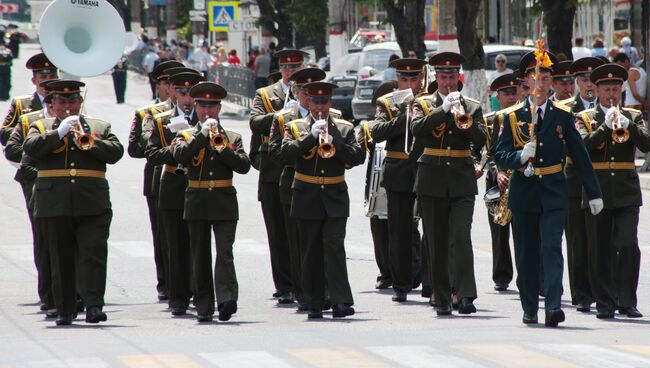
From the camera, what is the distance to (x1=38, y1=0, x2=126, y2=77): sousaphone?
1561 cm

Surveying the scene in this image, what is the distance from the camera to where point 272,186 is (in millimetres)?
14141

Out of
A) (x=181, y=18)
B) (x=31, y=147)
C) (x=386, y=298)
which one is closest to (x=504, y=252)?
(x=386, y=298)

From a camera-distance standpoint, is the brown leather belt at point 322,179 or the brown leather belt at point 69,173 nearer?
the brown leather belt at point 69,173

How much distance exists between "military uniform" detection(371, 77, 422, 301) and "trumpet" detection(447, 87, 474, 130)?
3.79ft

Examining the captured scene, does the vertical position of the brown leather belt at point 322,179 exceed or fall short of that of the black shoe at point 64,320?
it exceeds it

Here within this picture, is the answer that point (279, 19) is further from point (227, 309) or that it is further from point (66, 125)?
point (66, 125)

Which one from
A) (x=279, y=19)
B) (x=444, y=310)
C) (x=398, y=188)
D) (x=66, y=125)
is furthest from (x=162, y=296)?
(x=279, y=19)

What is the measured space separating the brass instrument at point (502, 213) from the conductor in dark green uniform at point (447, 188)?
110cm

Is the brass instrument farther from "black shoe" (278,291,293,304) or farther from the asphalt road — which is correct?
"black shoe" (278,291,293,304)

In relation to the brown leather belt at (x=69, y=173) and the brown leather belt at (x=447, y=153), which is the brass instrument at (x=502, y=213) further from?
the brown leather belt at (x=69, y=173)

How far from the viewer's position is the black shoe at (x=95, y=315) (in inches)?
492

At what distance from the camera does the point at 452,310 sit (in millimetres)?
12914

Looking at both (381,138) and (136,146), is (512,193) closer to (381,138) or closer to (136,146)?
(381,138)

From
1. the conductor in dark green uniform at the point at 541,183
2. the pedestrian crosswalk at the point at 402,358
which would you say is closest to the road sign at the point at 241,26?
the conductor in dark green uniform at the point at 541,183
